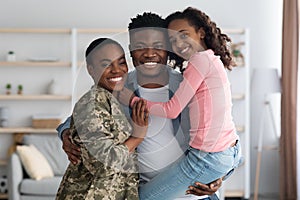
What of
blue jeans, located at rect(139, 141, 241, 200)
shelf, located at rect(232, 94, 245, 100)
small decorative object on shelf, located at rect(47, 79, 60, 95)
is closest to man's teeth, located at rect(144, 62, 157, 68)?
blue jeans, located at rect(139, 141, 241, 200)

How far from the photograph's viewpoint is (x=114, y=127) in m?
1.98

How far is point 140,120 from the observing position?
2.00m

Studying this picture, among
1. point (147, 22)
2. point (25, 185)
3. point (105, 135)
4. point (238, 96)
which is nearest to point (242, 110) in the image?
point (238, 96)

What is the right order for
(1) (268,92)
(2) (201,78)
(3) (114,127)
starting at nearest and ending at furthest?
(3) (114,127) < (2) (201,78) < (1) (268,92)

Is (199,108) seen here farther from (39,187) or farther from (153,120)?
(39,187)

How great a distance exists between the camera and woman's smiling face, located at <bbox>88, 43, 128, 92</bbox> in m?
2.01

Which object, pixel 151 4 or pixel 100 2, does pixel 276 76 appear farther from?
pixel 100 2

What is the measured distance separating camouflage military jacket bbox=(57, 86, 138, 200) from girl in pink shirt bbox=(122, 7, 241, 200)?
83 mm

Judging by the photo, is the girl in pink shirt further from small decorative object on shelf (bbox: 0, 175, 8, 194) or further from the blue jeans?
small decorative object on shelf (bbox: 0, 175, 8, 194)

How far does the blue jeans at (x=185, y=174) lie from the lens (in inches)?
79.7

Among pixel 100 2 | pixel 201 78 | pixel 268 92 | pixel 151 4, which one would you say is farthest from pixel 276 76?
pixel 201 78

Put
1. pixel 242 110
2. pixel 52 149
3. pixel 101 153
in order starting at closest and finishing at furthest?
pixel 101 153, pixel 52 149, pixel 242 110

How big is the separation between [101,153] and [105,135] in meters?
0.06

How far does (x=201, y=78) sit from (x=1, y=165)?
5028 mm
